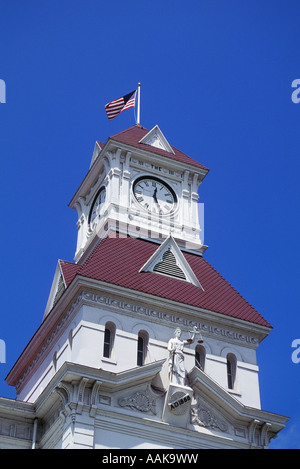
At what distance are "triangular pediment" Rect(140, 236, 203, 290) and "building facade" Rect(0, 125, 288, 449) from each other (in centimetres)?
6

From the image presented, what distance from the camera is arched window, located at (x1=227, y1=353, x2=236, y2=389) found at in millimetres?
43875

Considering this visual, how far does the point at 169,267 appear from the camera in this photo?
46.9m

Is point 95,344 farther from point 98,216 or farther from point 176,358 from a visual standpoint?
point 98,216

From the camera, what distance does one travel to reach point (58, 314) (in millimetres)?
44312

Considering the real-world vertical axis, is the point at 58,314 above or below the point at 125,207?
below

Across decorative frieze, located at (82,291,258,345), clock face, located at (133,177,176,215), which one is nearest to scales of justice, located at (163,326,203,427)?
decorative frieze, located at (82,291,258,345)

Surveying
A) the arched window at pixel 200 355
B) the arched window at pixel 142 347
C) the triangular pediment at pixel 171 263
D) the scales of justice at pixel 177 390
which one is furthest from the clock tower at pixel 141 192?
the scales of justice at pixel 177 390

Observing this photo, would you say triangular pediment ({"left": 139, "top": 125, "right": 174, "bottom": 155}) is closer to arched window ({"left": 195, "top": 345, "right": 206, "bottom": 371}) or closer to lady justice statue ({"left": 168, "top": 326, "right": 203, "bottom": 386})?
arched window ({"left": 195, "top": 345, "right": 206, "bottom": 371})

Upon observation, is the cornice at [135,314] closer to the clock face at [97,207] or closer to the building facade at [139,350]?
the building facade at [139,350]

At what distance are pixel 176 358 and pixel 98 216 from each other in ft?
41.6

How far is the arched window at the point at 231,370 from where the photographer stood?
144 ft

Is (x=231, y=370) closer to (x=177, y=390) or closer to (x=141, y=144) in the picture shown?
(x=177, y=390)
